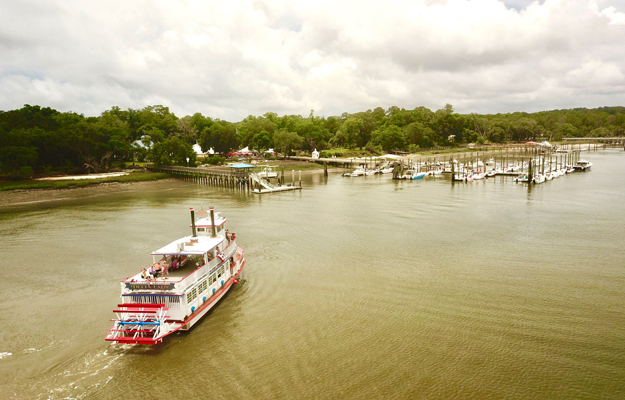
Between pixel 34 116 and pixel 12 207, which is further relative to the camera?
pixel 34 116

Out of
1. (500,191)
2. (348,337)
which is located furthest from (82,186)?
(500,191)

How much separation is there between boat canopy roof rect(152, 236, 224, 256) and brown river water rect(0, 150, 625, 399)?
3381mm

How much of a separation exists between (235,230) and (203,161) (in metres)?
66.2

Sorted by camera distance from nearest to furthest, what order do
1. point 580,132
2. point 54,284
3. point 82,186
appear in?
point 54,284 → point 82,186 → point 580,132

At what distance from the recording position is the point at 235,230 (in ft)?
118

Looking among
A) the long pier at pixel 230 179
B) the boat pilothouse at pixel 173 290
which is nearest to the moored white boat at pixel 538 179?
the long pier at pixel 230 179

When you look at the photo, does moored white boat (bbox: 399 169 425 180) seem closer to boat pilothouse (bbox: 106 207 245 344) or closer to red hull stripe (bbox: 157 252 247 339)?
red hull stripe (bbox: 157 252 247 339)

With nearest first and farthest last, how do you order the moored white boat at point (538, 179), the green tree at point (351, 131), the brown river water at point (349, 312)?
the brown river water at point (349, 312), the moored white boat at point (538, 179), the green tree at point (351, 131)

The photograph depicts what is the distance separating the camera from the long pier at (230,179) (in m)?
64.4

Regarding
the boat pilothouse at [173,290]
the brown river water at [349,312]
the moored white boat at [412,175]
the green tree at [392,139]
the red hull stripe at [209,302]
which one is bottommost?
the brown river water at [349,312]

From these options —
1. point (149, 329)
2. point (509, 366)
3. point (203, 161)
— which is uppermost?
point (203, 161)

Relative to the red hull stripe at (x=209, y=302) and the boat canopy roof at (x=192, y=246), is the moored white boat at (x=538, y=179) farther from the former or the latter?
the boat canopy roof at (x=192, y=246)

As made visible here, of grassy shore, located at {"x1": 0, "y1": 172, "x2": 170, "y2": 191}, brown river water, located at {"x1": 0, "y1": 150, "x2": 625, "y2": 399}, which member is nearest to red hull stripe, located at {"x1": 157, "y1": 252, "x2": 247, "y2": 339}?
brown river water, located at {"x1": 0, "y1": 150, "x2": 625, "y2": 399}

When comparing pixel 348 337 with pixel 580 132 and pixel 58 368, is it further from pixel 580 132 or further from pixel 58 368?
pixel 580 132
